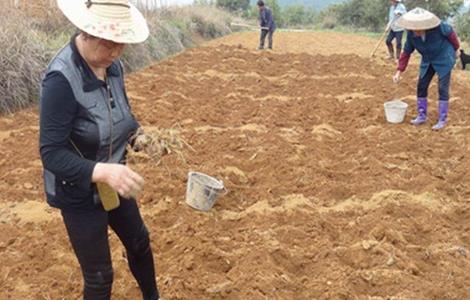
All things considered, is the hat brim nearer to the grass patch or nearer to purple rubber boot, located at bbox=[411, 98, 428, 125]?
purple rubber boot, located at bbox=[411, 98, 428, 125]

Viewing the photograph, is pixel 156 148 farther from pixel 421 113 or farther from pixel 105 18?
pixel 105 18

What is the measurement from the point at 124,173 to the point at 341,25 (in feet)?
123

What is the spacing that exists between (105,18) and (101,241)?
36.7 inches

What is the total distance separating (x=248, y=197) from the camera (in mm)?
4844

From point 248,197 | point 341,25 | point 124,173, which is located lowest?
point 341,25

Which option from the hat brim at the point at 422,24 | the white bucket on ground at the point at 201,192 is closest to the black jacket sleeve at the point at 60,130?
the white bucket on ground at the point at 201,192

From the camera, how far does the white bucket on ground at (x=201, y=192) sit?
444cm

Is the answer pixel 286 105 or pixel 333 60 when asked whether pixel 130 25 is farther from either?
pixel 333 60

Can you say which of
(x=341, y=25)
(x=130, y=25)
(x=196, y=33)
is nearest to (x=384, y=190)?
(x=130, y=25)

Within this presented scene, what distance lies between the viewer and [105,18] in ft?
7.18

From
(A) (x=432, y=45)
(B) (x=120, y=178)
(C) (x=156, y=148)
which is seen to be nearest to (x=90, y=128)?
(B) (x=120, y=178)

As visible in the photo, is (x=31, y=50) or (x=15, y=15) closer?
(x=31, y=50)

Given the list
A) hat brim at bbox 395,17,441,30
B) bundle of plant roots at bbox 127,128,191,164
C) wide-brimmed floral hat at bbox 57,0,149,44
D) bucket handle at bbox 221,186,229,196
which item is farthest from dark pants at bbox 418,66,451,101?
wide-brimmed floral hat at bbox 57,0,149,44

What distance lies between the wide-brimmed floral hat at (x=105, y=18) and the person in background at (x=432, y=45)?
15.0 ft
